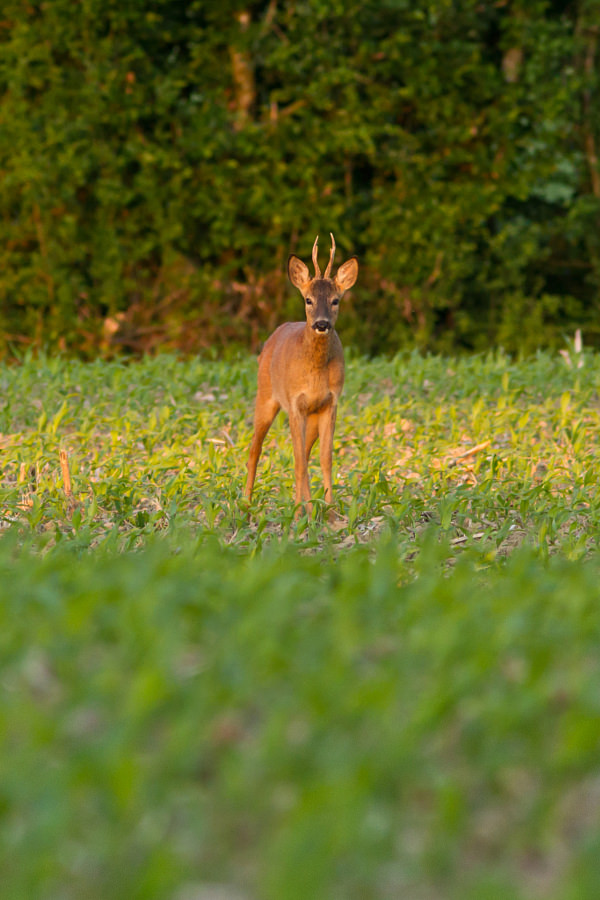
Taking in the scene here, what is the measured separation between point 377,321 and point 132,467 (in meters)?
7.65

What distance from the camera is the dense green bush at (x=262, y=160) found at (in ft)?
46.6

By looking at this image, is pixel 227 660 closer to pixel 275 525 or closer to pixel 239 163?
pixel 275 525

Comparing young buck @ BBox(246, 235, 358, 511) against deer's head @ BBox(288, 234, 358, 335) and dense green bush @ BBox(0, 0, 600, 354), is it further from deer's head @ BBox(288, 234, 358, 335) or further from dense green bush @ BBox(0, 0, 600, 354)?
dense green bush @ BBox(0, 0, 600, 354)

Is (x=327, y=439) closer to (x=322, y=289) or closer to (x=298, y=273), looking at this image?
(x=322, y=289)

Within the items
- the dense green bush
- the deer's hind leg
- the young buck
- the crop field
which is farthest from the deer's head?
the dense green bush

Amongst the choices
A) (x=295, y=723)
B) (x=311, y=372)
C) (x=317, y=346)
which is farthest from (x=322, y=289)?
(x=295, y=723)

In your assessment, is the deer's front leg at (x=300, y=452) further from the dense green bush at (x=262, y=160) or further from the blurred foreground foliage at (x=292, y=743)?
the dense green bush at (x=262, y=160)

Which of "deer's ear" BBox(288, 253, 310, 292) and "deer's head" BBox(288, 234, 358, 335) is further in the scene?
"deer's ear" BBox(288, 253, 310, 292)

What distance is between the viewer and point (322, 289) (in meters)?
6.77

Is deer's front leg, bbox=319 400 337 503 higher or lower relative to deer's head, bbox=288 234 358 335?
lower

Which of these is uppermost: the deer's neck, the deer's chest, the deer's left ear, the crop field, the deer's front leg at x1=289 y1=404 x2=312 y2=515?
the deer's left ear

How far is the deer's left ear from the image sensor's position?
23.0 feet

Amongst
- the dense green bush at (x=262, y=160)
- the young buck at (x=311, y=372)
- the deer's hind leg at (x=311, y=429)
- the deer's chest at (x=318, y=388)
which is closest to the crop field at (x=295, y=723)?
the young buck at (x=311, y=372)

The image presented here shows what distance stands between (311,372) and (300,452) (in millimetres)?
411
